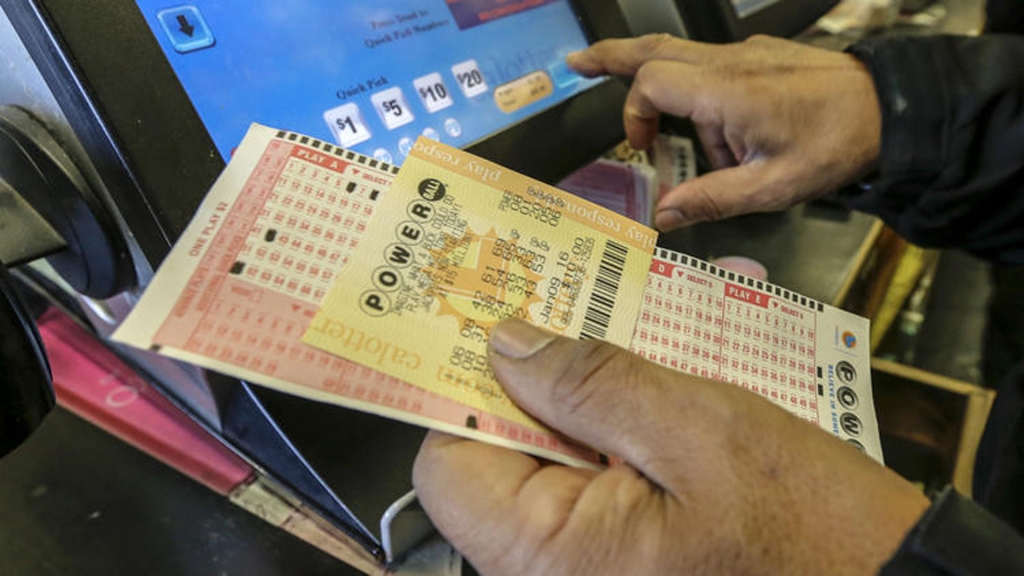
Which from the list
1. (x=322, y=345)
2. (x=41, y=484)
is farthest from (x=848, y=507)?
(x=41, y=484)

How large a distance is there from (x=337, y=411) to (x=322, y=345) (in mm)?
120

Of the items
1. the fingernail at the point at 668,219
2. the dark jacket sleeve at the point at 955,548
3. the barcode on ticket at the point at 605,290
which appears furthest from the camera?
the fingernail at the point at 668,219

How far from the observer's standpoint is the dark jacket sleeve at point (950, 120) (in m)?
0.66

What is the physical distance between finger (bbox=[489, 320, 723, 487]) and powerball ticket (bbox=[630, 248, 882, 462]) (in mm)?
81

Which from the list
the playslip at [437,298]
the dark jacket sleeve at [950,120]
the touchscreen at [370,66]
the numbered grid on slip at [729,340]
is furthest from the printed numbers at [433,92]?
the dark jacket sleeve at [950,120]

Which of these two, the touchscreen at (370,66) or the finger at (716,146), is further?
the finger at (716,146)

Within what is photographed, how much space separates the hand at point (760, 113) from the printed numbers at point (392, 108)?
24 cm

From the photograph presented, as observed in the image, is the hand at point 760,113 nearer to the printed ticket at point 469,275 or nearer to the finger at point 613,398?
the printed ticket at point 469,275

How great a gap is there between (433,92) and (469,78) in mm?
49

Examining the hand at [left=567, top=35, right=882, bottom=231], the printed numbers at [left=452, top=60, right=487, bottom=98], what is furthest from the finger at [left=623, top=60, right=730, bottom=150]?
the printed numbers at [left=452, top=60, right=487, bottom=98]

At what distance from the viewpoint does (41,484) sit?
568 millimetres

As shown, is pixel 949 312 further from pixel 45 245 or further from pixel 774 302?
pixel 45 245

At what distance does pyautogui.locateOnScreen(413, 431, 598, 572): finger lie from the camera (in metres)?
0.37

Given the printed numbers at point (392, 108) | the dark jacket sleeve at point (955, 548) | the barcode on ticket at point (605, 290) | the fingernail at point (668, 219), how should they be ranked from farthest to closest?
the fingernail at point (668, 219), the printed numbers at point (392, 108), the barcode on ticket at point (605, 290), the dark jacket sleeve at point (955, 548)
